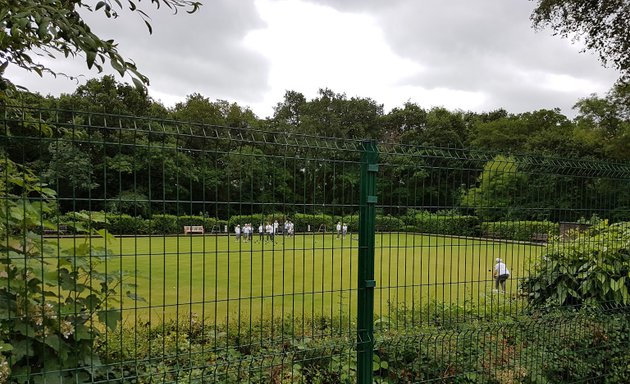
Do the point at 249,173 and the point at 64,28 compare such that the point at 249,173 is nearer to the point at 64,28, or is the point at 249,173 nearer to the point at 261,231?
the point at 261,231

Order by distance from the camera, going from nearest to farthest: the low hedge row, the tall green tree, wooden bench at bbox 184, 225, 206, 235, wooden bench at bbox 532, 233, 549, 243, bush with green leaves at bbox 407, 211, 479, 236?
the low hedge row < wooden bench at bbox 184, 225, 206, 235 < bush with green leaves at bbox 407, 211, 479, 236 < the tall green tree < wooden bench at bbox 532, 233, 549, 243

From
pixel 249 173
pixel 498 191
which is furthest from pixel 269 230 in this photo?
pixel 498 191

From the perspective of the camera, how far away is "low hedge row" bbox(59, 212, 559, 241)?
2885 mm

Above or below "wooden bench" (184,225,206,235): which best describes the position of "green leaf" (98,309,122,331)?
below

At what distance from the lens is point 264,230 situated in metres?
3.30

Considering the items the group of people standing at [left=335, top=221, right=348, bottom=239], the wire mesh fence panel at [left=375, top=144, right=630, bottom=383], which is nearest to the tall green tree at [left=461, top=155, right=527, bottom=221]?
the wire mesh fence panel at [left=375, top=144, right=630, bottom=383]

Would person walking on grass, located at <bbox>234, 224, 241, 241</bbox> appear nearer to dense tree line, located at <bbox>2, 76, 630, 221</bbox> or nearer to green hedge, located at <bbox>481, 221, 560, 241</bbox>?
dense tree line, located at <bbox>2, 76, 630, 221</bbox>

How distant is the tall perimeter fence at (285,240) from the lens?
8.51 feet

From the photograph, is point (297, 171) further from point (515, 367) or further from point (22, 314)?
point (515, 367)

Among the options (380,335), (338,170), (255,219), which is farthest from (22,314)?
(380,335)

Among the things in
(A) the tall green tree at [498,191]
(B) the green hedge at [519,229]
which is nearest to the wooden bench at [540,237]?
(B) the green hedge at [519,229]

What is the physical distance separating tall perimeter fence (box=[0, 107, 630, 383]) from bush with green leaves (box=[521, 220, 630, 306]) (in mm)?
23

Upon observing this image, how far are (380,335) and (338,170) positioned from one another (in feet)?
4.68

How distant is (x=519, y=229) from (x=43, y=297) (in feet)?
13.5
